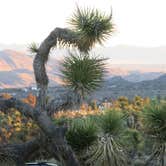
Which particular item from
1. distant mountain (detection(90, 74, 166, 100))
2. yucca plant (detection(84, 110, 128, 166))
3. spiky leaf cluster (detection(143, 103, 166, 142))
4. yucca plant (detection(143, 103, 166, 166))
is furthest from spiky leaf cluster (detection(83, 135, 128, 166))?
distant mountain (detection(90, 74, 166, 100))

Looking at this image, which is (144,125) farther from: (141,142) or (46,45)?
(46,45)

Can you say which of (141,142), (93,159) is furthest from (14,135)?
(93,159)

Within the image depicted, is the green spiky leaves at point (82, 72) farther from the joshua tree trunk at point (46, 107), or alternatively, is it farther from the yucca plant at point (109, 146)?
the yucca plant at point (109, 146)

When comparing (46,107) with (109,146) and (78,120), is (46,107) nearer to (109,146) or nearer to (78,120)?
(78,120)

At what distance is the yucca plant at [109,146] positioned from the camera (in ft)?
37.6

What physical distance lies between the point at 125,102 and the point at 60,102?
732 cm

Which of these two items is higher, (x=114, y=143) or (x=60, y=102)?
(x=60, y=102)

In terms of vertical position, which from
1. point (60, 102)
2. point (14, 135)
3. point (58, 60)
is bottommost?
point (14, 135)

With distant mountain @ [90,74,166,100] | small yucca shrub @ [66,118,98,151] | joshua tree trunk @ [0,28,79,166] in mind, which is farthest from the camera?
distant mountain @ [90,74,166,100]

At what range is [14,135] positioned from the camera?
1780cm

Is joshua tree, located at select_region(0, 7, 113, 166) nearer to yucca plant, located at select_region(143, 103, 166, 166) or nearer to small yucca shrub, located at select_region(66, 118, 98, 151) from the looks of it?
small yucca shrub, located at select_region(66, 118, 98, 151)

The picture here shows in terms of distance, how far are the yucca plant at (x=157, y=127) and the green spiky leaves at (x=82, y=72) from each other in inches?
49.0

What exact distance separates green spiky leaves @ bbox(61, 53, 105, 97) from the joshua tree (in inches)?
0.7

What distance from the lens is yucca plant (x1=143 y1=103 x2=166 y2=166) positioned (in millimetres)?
12078
